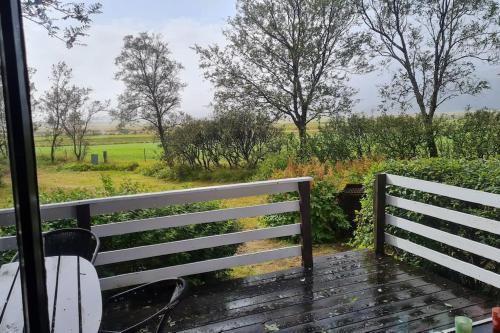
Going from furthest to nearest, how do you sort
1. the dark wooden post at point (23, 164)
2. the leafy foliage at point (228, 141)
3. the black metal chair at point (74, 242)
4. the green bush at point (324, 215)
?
the leafy foliage at point (228, 141)
the green bush at point (324, 215)
the black metal chair at point (74, 242)
the dark wooden post at point (23, 164)

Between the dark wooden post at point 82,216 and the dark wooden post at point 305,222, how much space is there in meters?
1.67

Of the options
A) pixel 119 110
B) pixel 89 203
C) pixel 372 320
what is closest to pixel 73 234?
pixel 89 203

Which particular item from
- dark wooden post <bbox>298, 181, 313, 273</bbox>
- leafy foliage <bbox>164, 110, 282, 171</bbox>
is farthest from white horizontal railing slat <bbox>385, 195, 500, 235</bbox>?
leafy foliage <bbox>164, 110, 282, 171</bbox>

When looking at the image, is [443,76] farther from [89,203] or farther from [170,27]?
[89,203]

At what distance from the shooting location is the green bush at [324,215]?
4.73m

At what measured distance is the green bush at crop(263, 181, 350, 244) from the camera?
4.73 meters

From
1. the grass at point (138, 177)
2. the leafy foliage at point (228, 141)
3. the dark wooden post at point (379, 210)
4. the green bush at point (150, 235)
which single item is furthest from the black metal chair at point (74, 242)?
the leafy foliage at point (228, 141)

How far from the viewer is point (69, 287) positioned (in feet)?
5.32

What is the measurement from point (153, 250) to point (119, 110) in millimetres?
2781

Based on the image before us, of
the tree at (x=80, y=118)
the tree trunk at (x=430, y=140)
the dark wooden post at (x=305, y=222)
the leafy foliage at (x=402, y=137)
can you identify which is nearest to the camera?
the dark wooden post at (x=305, y=222)

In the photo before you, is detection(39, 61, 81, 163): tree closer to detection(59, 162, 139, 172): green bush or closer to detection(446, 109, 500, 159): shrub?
detection(59, 162, 139, 172): green bush

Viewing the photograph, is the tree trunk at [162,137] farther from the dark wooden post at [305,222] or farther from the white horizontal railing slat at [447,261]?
the white horizontal railing slat at [447,261]

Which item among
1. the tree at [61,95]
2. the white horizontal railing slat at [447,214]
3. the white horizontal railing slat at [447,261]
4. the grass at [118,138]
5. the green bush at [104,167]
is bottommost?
the white horizontal railing slat at [447,261]

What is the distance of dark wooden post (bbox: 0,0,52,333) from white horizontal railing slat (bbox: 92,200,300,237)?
208 cm
